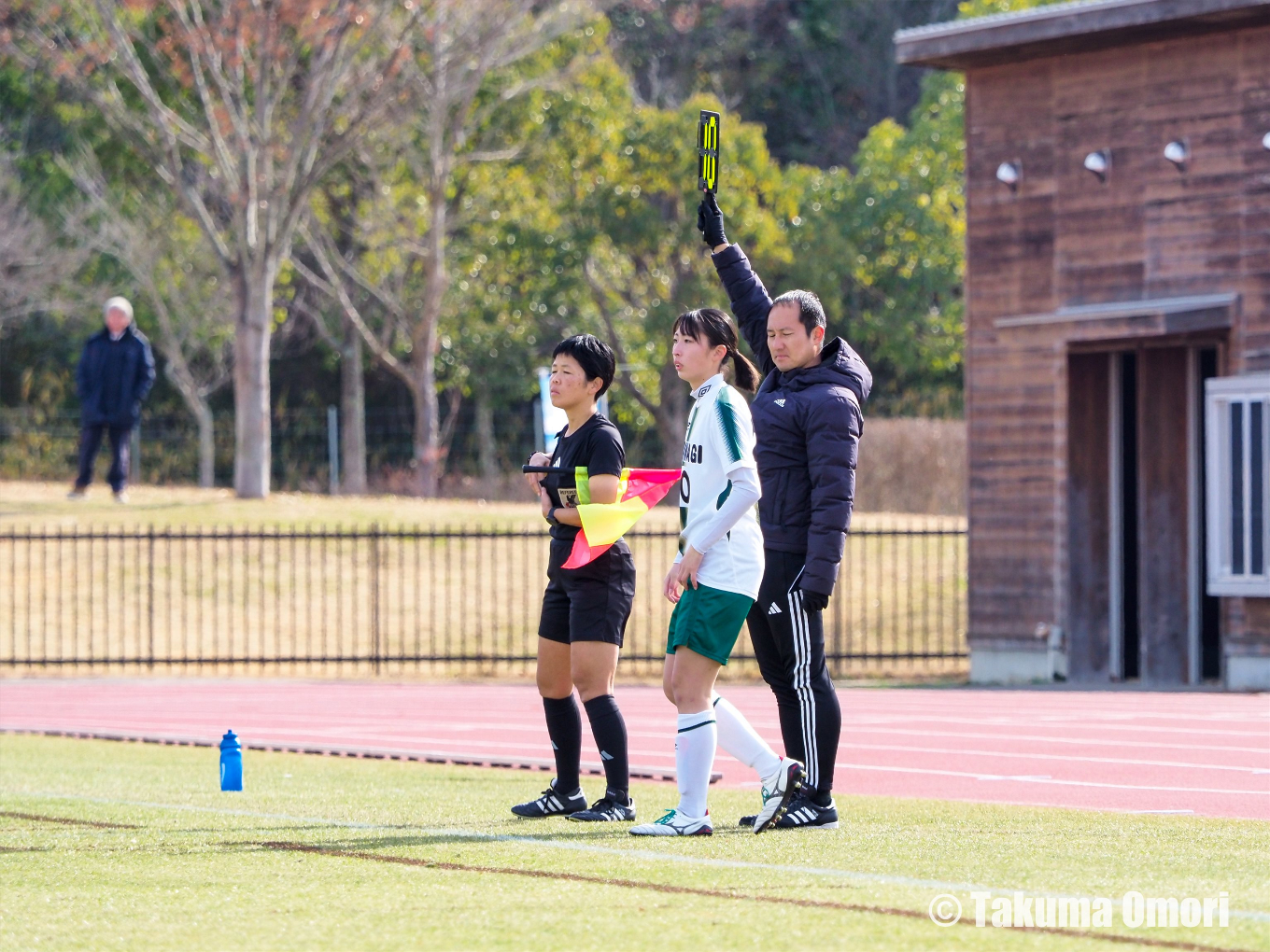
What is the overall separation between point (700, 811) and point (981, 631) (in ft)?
40.7

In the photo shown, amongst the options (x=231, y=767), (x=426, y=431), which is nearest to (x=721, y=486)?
(x=231, y=767)

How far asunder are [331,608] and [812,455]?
16186 millimetres

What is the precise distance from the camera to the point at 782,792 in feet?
23.4

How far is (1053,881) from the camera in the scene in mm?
5855

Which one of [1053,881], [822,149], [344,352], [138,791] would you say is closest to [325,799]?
[138,791]

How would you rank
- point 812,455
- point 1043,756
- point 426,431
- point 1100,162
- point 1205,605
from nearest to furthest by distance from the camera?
point 812,455 → point 1043,756 → point 1100,162 → point 1205,605 → point 426,431

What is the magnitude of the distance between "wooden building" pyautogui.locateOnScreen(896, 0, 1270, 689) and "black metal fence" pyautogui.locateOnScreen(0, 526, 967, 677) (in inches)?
75.7

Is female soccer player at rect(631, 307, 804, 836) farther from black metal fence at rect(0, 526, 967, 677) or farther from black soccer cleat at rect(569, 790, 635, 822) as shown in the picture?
black metal fence at rect(0, 526, 967, 677)

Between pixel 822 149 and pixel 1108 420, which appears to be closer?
pixel 1108 420

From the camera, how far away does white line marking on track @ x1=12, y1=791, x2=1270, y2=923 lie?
5703 millimetres

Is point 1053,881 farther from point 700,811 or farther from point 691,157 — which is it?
point 691,157

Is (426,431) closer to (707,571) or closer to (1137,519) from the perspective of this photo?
(1137,519)

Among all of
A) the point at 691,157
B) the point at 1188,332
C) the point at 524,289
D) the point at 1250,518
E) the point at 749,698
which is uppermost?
the point at 691,157

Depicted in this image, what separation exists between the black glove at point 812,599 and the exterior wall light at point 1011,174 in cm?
1226
